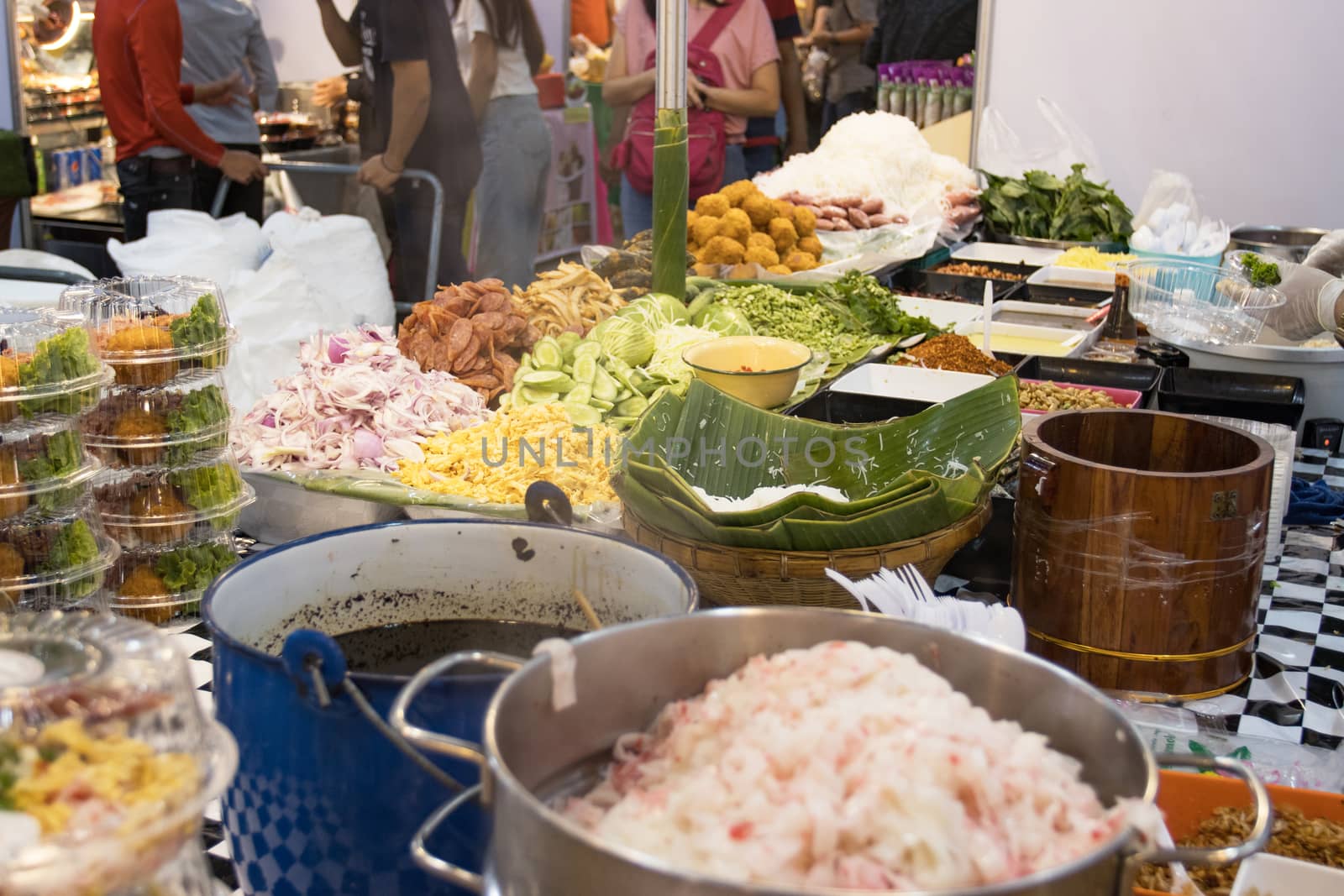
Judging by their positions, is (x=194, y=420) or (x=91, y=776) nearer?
(x=91, y=776)

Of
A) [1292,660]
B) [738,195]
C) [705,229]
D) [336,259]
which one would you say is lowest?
[1292,660]

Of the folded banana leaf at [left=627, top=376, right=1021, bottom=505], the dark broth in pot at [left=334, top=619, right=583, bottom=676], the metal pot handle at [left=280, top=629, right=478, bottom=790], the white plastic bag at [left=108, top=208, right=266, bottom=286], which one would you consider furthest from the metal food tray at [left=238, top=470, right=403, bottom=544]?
the white plastic bag at [left=108, top=208, right=266, bottom=286]

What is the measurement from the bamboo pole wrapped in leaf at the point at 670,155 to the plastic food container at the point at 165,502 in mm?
1151

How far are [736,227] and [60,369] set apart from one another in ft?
7.66

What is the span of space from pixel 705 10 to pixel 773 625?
4456 mm

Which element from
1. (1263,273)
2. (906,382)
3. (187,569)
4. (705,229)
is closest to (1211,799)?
(906,382)

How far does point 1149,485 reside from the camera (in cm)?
138

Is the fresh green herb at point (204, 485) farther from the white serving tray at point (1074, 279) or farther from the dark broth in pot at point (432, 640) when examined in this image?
the white serving tray at point (1074, 279)

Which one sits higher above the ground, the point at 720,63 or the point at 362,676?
the point at 720,63

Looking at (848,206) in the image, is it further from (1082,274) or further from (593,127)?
(593,127)

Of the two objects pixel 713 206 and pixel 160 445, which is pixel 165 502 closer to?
pixel 160 445

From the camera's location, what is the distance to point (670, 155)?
100 inches

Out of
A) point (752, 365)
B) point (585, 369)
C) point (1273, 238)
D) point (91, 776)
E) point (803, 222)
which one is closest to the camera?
point (91, 776)

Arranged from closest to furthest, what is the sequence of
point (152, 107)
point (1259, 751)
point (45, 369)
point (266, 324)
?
point (1259, 751)
point (45, 369)
point (266, 324)
point (152, 107)
